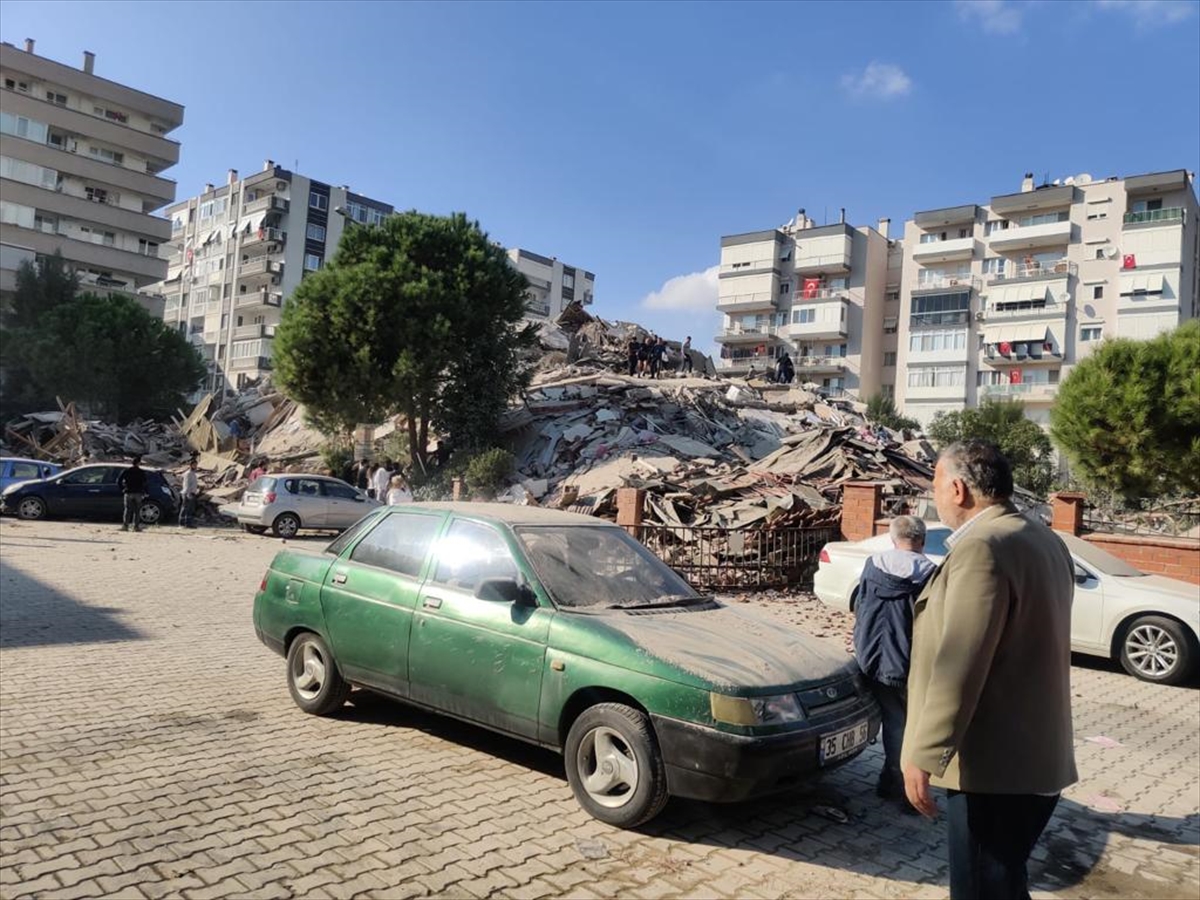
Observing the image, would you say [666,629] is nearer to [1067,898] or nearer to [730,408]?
[1067,898]

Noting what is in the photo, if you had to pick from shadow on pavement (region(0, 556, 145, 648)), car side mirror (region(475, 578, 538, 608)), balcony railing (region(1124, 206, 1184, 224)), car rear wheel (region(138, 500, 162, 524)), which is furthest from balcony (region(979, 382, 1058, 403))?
car side mirror (region(475, 578, 538, 608))

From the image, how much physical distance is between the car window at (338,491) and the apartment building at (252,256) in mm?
50378

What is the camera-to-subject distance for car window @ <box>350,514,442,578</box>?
5.59 meters

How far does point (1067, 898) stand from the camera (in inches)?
153

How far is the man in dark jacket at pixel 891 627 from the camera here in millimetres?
4809

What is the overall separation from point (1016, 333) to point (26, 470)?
210ft

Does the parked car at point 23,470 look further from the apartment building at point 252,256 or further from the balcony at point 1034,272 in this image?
the balcony at point 1034,272

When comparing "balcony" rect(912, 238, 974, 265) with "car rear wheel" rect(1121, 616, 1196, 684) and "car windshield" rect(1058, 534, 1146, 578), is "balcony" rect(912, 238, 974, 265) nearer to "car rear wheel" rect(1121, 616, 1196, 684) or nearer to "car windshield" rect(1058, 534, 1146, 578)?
"car windshield" rect(1058, 534, 1146, 578)

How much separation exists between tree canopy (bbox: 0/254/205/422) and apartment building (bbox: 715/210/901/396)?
4861 centimetres

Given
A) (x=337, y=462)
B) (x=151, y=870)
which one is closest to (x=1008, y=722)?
(x=151, y=870)

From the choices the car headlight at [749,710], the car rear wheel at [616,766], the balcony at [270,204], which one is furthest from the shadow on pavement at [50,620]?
the balcony at [270,204]

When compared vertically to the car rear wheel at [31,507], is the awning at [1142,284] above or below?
above

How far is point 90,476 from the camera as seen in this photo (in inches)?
839

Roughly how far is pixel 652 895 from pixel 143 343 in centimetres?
4558
